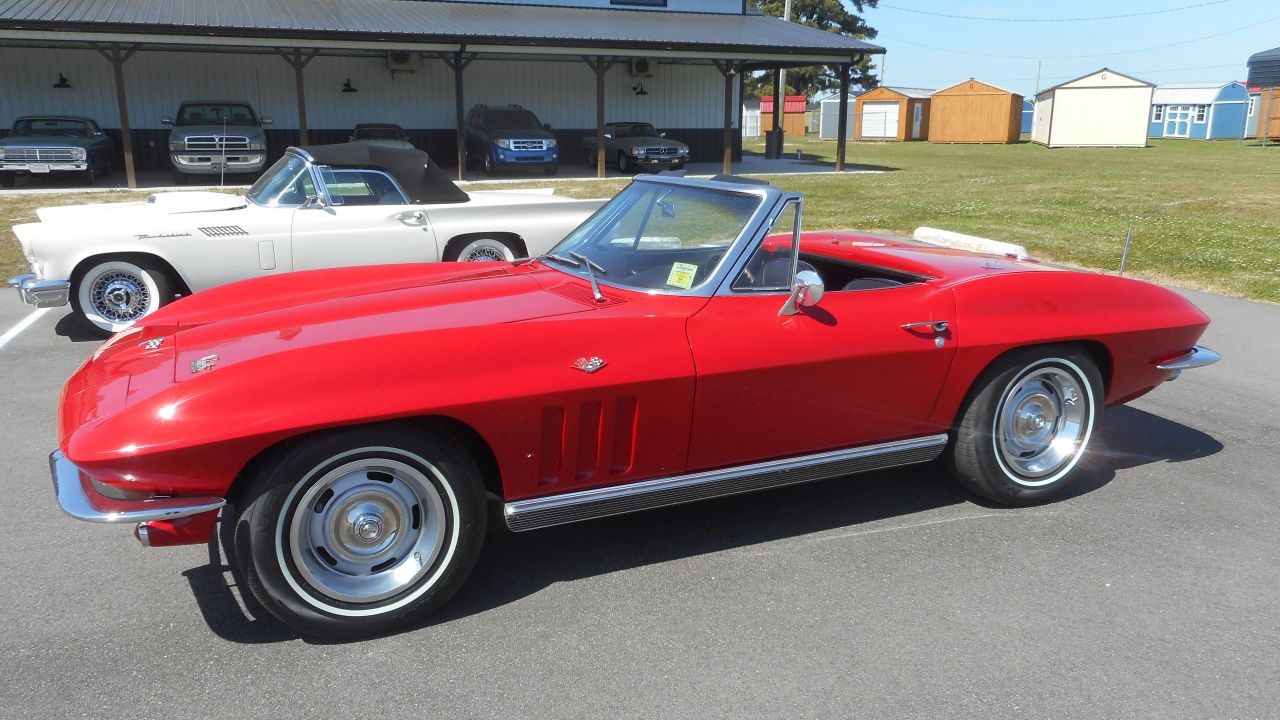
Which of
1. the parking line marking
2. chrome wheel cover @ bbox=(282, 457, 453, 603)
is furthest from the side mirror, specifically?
the parking line marking

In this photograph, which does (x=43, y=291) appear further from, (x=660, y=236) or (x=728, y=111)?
(x=728, y=111)

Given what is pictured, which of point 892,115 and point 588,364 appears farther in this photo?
point 892,115

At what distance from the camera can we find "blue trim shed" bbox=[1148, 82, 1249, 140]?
156ft

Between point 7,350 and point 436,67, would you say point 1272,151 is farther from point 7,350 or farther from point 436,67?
point 7,350

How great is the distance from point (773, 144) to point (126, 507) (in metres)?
27.1

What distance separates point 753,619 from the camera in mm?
3055

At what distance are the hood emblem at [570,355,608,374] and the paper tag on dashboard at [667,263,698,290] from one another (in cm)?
54

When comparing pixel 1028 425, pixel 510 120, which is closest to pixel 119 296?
pixel 1028 425

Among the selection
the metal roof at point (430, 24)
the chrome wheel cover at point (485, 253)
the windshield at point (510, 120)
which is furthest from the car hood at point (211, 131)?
the chrome wheel cover at point (485, 253)

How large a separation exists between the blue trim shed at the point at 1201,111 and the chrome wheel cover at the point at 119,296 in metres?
52.1

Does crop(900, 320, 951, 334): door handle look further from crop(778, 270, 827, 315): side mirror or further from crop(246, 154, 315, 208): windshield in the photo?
crop(246, 154, 315, 208): windshield

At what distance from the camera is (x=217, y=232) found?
6.92 metres

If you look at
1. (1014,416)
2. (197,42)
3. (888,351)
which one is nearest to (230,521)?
(888,351)

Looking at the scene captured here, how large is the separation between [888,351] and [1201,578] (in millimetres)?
1357
